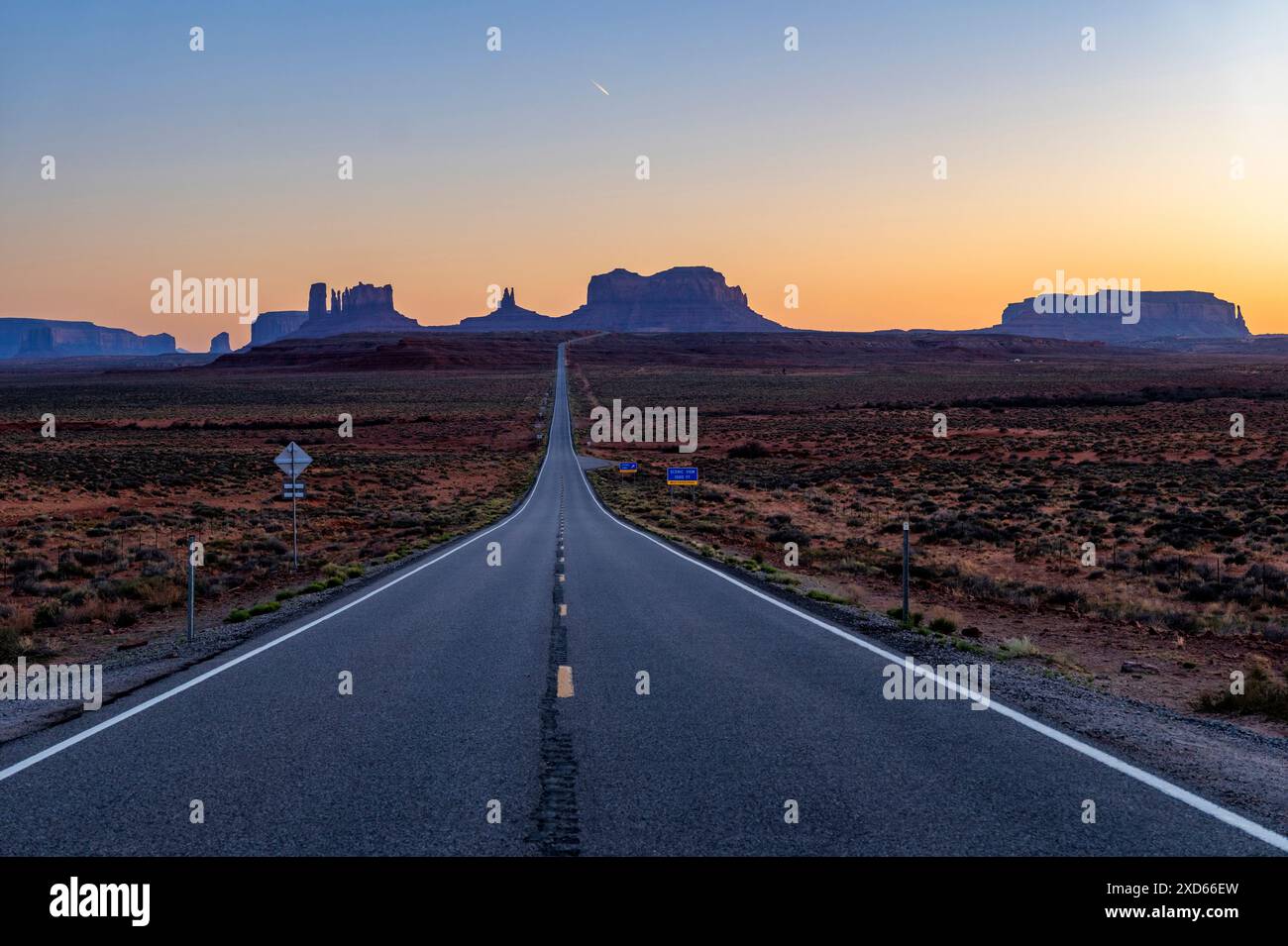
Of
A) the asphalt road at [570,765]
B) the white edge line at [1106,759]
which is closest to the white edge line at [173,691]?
the asphalt road at [570,765]

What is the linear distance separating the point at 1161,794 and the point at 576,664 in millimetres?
5835

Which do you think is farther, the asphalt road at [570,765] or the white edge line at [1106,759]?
the white edge line at [1106,759]

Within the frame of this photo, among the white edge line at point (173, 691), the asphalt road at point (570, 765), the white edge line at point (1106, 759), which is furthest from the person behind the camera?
the white edge line at point (173, 691)

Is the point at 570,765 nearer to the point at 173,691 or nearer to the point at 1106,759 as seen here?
the point at 1106,759

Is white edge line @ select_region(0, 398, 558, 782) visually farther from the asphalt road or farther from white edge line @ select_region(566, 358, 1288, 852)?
white edge line @ select_region(566, 358, 1288, 852)

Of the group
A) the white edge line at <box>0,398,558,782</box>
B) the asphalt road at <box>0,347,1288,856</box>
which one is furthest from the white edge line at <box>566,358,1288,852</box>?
the white edge line at <box>0,398,558,782</box>

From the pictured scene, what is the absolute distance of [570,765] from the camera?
6.66 metres

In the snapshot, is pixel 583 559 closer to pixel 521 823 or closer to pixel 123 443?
pixel 521 823

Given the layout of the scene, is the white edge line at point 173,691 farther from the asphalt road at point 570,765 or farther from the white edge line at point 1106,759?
the white edge line at point 1106,759

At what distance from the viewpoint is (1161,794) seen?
19.7 ft

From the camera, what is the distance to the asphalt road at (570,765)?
5273 millimetres

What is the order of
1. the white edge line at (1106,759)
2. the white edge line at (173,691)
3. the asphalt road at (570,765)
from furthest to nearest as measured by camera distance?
the white edge line at (173,691), the white edge line at (1106,759), the asphalt road at (570,765)

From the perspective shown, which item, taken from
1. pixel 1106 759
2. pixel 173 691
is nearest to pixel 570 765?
pixel 1106 759
